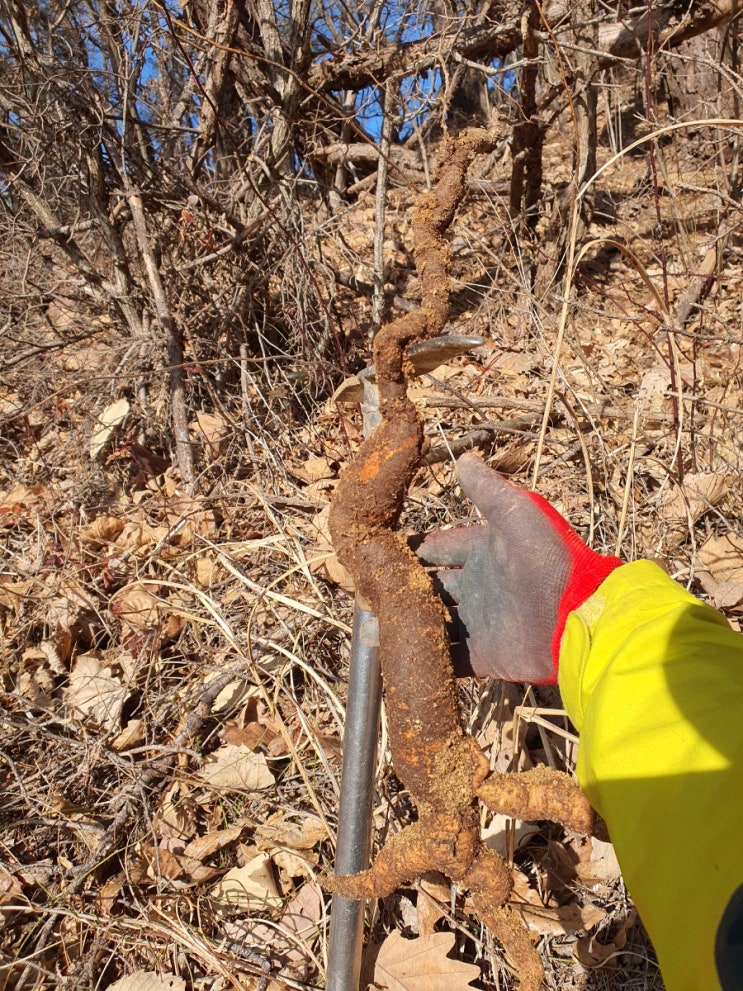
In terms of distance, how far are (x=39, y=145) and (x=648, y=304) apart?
3.51m

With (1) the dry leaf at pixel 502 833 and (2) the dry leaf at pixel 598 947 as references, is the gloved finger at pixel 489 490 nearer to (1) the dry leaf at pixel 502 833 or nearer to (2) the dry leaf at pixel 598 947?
(1) the dry leaf at pixel 502 833

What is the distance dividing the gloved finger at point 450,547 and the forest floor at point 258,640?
1.28ft

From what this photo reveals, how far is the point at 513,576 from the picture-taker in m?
1.45

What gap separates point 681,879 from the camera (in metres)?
0.78

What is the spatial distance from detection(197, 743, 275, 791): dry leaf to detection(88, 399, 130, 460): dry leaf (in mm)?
1747

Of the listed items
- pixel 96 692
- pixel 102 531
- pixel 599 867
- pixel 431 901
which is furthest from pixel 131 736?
pixel 599 867

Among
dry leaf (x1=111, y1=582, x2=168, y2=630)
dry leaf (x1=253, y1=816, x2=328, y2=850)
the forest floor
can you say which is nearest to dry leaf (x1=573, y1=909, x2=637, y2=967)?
the forest floor

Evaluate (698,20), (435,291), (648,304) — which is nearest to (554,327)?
(648,304)

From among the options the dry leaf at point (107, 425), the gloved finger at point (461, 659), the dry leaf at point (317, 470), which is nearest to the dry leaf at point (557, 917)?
the gloved finger at point (461, 659)

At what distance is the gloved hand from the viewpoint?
1.39 m

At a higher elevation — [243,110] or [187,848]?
[243,110]

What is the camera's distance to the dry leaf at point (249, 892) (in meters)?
1.81

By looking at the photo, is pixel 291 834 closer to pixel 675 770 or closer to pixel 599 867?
pixel 599 867

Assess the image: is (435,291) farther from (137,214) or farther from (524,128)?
(524,128)
